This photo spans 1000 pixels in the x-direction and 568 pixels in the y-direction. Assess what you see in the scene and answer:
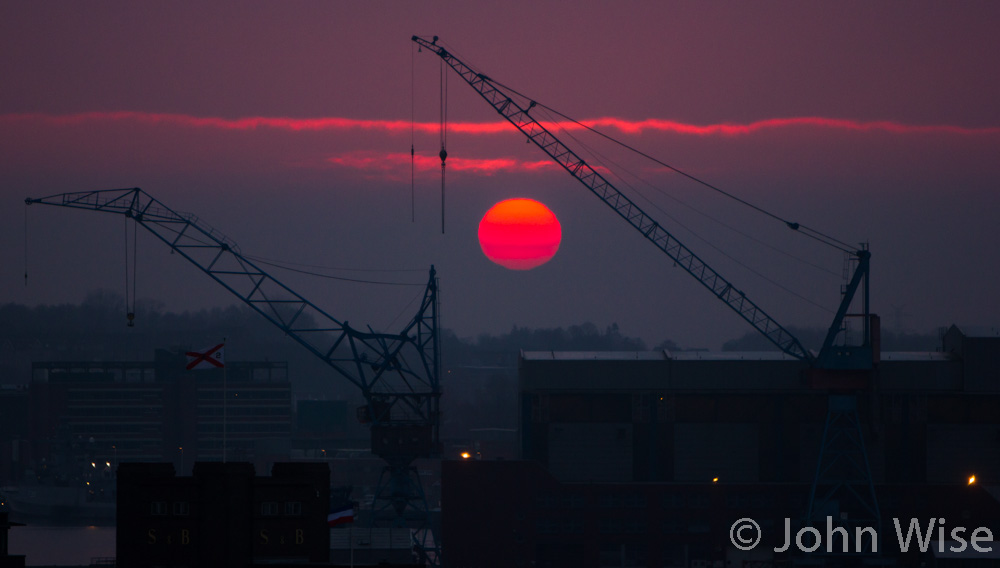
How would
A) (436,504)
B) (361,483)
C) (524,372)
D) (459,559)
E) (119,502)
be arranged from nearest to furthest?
A: (119,502) < (459,559) < (524,372) < (436,504) < (361,483)

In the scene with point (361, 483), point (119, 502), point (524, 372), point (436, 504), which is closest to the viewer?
point (119, 502)

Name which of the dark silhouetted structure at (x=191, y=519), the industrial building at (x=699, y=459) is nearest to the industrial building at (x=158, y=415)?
the industrial building at (x=699, y=459)

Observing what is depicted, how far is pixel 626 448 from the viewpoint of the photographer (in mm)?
98875

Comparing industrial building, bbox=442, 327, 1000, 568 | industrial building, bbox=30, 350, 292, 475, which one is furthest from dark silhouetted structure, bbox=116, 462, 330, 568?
industrial building, bbox=30, 350, 292, 475

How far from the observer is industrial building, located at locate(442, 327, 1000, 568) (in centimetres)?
9531

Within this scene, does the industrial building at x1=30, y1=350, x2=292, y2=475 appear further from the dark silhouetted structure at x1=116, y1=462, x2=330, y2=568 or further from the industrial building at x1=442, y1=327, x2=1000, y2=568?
the dark silhouetted structure at x1=116, y1=462, x2=330, y2=568

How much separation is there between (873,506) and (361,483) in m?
85.8

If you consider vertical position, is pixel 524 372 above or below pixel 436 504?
above

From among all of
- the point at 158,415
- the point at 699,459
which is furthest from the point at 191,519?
the point at 158,415

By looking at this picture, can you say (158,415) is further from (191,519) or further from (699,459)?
(191,519)

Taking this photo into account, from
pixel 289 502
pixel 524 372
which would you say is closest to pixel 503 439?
pixel 524 372

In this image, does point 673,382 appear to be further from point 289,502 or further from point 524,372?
point 289,502

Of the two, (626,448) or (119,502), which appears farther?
(626,448)

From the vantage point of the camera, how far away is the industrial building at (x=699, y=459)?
95.3 meters
